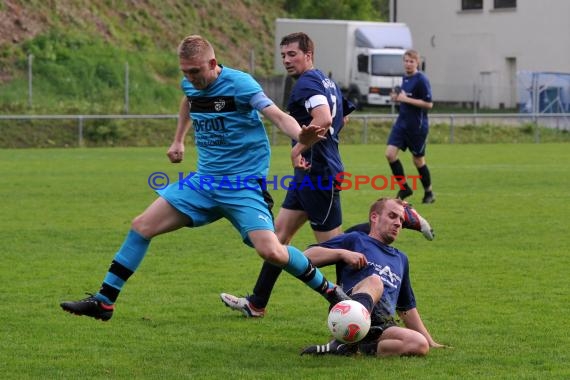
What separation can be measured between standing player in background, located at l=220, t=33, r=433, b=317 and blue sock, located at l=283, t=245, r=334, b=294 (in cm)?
108

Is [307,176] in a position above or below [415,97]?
below

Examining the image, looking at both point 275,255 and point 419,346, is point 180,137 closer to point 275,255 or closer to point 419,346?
point 275,255

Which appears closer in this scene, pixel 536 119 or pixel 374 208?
pixel 374 208

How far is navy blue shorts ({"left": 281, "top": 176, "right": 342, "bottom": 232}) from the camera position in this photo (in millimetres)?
7859

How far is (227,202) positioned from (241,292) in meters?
2.04

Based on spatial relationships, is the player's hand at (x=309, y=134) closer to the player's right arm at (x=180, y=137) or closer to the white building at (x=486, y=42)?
the player's right arm at (x=180, y=137)

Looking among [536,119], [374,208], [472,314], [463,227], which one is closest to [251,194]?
[374,208]

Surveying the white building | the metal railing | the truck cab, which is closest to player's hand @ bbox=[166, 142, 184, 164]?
the metal railing

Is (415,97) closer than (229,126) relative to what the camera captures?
No

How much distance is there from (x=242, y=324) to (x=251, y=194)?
1125 millimetres

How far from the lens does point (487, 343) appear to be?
682 centimetres

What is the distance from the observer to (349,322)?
243 inches

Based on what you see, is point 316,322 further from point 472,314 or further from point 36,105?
point 36,105

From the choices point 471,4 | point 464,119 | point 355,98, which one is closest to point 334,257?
point 464,119
